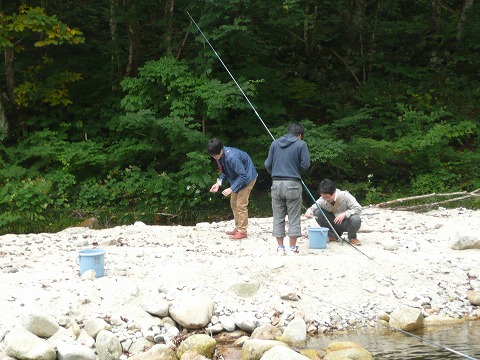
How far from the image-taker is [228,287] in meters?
6.29

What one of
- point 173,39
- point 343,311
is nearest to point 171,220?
point 173,39

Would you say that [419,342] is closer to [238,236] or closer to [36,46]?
[238,236]

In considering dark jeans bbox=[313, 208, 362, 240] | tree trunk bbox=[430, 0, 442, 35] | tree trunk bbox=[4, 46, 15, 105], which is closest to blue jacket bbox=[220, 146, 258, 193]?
dark jeans bbox=[313, 208, 362, 240]

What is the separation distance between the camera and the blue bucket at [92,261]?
636 cm

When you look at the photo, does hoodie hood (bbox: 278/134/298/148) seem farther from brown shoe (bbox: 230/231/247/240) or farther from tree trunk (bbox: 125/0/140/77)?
tree trunk (bbox: 125/0/140/77)

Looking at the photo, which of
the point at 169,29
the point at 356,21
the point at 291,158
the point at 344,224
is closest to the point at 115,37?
the point at 169,29

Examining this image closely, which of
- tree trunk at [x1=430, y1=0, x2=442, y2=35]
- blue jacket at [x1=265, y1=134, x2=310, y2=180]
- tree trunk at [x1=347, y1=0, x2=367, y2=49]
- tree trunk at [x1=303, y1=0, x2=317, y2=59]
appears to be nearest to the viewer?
blue jacket at [x1=265, y1=134, x2=310, y2=180]

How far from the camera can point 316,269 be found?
264 inches

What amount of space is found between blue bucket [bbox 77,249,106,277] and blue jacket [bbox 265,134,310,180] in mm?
2145

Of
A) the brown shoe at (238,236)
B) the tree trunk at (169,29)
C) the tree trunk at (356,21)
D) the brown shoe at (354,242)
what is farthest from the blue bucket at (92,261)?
the tree trunk at (356,21)

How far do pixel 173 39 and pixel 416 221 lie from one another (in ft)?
21.5

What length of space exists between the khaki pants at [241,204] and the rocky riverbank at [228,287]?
26 cm

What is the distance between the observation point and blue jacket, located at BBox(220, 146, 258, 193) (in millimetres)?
7895

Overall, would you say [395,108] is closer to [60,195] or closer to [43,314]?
[60,195]
